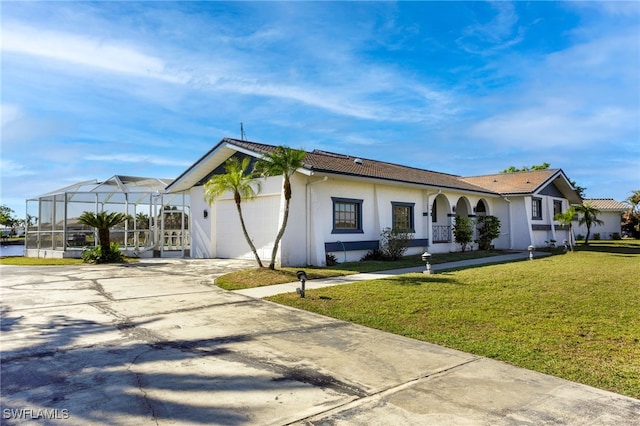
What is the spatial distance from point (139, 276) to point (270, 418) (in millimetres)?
11051

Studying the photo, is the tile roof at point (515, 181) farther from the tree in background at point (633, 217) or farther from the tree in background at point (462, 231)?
the tree in background at point (633, 217)

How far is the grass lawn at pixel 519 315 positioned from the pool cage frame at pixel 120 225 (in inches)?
589

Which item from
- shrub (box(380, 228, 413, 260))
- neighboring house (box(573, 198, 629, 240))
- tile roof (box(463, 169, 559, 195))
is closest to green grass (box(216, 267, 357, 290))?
shrub (box(380, 228, 413, 260))

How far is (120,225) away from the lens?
71.8 ft

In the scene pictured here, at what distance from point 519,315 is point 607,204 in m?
46.4

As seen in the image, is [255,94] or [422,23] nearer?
[422,23]

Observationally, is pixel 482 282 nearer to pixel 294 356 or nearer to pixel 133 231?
pixel 294 356

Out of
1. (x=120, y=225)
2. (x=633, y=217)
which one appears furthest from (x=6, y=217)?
Result: (x=633, y=217)

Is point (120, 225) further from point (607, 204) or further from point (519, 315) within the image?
point (607, 204)

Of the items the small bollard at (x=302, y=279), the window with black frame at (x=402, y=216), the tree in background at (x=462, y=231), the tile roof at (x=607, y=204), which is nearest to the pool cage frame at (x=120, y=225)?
the window with black frame at (x=402, y=216)

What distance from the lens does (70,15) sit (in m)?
9.38

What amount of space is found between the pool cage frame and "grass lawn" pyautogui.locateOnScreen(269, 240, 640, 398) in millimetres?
14959

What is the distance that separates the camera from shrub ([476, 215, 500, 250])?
951 inches

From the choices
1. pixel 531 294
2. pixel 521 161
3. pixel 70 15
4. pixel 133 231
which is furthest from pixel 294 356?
pixel 521 161
